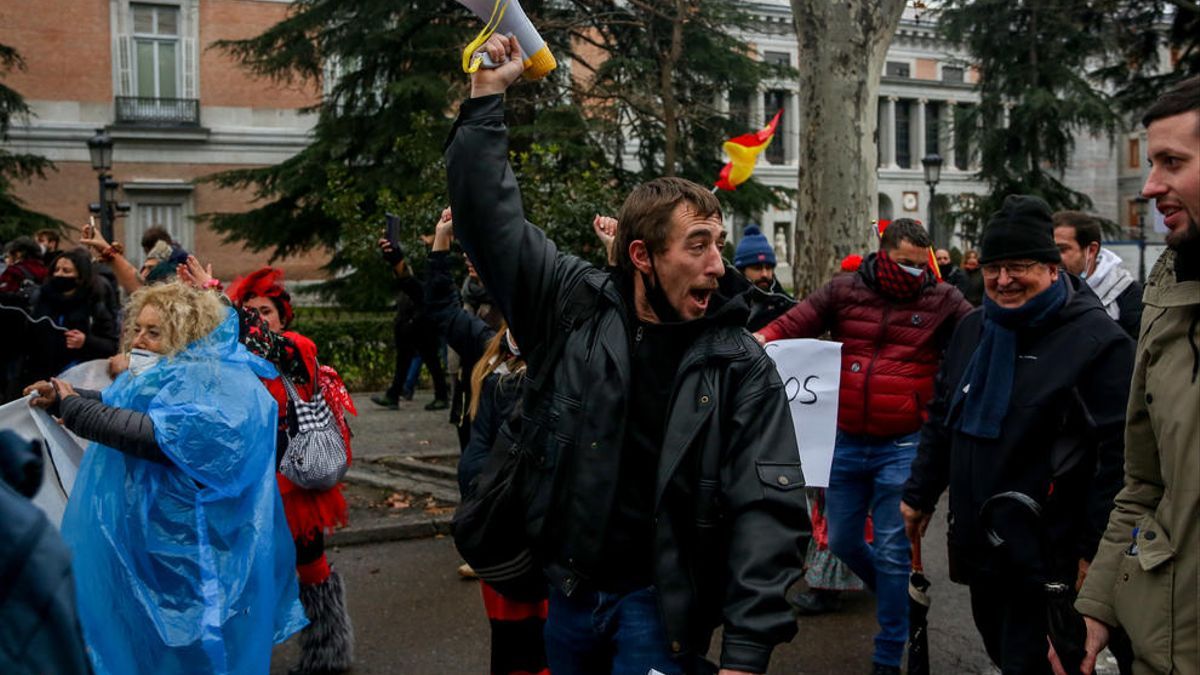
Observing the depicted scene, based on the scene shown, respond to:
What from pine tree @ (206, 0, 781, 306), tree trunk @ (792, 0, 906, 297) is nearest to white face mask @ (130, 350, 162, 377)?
tree trunk @ (792, 0, 906, 297)

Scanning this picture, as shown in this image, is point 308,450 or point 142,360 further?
point 308,450

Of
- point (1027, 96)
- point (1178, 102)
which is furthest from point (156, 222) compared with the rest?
point (1178, 102)

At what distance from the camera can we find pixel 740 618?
8.90 ft

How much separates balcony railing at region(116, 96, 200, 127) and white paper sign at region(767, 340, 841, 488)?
31973 mm

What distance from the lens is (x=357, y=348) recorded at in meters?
18.5

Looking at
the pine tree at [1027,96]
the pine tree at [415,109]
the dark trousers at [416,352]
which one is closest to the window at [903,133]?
the pine tree at [1027,96]

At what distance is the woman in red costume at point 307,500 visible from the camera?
517 centimetres

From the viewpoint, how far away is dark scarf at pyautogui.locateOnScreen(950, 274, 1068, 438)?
155 inches

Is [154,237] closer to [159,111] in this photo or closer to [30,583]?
[30,583]

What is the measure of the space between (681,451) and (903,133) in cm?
5671

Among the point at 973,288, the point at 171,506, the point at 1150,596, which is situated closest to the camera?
the point at 1150,596

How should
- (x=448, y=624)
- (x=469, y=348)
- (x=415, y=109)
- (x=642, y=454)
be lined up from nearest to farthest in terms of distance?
1. (x=642, y=454)
2. (x=469, y=348)
3. (x=448, y=624)
4. (x=415, y=109)

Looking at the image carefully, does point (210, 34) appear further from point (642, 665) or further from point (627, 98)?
point (642, 665)

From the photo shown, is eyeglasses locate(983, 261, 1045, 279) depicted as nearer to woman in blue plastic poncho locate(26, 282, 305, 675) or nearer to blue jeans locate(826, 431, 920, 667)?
blue jeans locate(826, 431, 920, 667)
